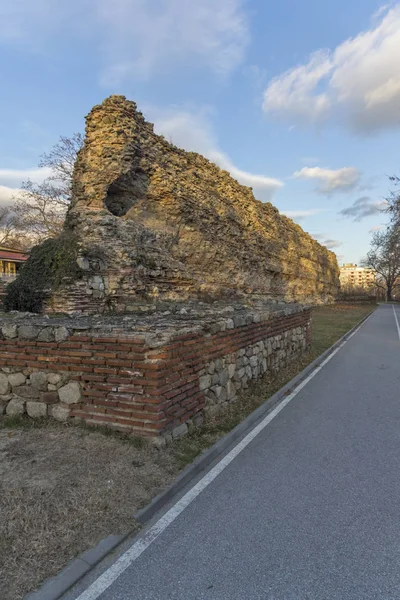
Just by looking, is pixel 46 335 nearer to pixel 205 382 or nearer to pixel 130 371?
pixel 130 371

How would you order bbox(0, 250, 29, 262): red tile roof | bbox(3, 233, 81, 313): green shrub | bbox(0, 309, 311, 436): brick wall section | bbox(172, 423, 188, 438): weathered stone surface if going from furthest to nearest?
bbox(0, 250, 29, 262): red tile roof < bbox(3, 233, 81, 313): green shrub < bbox(172, 423, 188, 438): weathered stone surface < bbox(0, 309, 311, 436): brick wall section

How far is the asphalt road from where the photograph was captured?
2.32m

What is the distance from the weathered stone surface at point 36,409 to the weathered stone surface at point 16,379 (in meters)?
0.27

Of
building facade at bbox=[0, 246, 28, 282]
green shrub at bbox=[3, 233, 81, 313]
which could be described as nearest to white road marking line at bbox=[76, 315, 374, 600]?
green shrub at bbox=[3, 233, 81, 313]

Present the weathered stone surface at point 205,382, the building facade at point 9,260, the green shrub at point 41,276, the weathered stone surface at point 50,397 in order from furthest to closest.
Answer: the building facade at point 9,260 < the green shrub at point 41,276 < the weathered stone surface at point 205,382 < the weathered stone surface at point 50,397

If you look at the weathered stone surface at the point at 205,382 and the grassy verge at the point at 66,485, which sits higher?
the weathered stone surface at the point at 205,382

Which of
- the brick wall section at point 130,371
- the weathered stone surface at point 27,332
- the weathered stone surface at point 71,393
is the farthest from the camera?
the weathered stone surface at point 27,332

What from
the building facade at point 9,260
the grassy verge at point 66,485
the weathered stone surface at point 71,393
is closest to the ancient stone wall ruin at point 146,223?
the weathered stone surface at point 71,393

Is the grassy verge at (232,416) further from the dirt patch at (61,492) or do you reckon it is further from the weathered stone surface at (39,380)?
the weathered stone surface at (39,380)

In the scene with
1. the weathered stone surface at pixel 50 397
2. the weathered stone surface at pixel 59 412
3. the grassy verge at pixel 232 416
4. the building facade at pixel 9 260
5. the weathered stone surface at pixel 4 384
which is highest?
the building facade at pixel 9 260

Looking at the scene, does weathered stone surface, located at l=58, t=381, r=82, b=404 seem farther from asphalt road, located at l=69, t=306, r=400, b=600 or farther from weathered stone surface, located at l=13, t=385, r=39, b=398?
asphalt road, located at l=69, t=306, r=400, b=600

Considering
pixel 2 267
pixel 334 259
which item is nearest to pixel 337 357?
pixel 2 267

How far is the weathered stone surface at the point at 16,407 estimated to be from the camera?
488cm

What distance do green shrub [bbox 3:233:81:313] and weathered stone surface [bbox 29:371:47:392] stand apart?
18.7 feet
